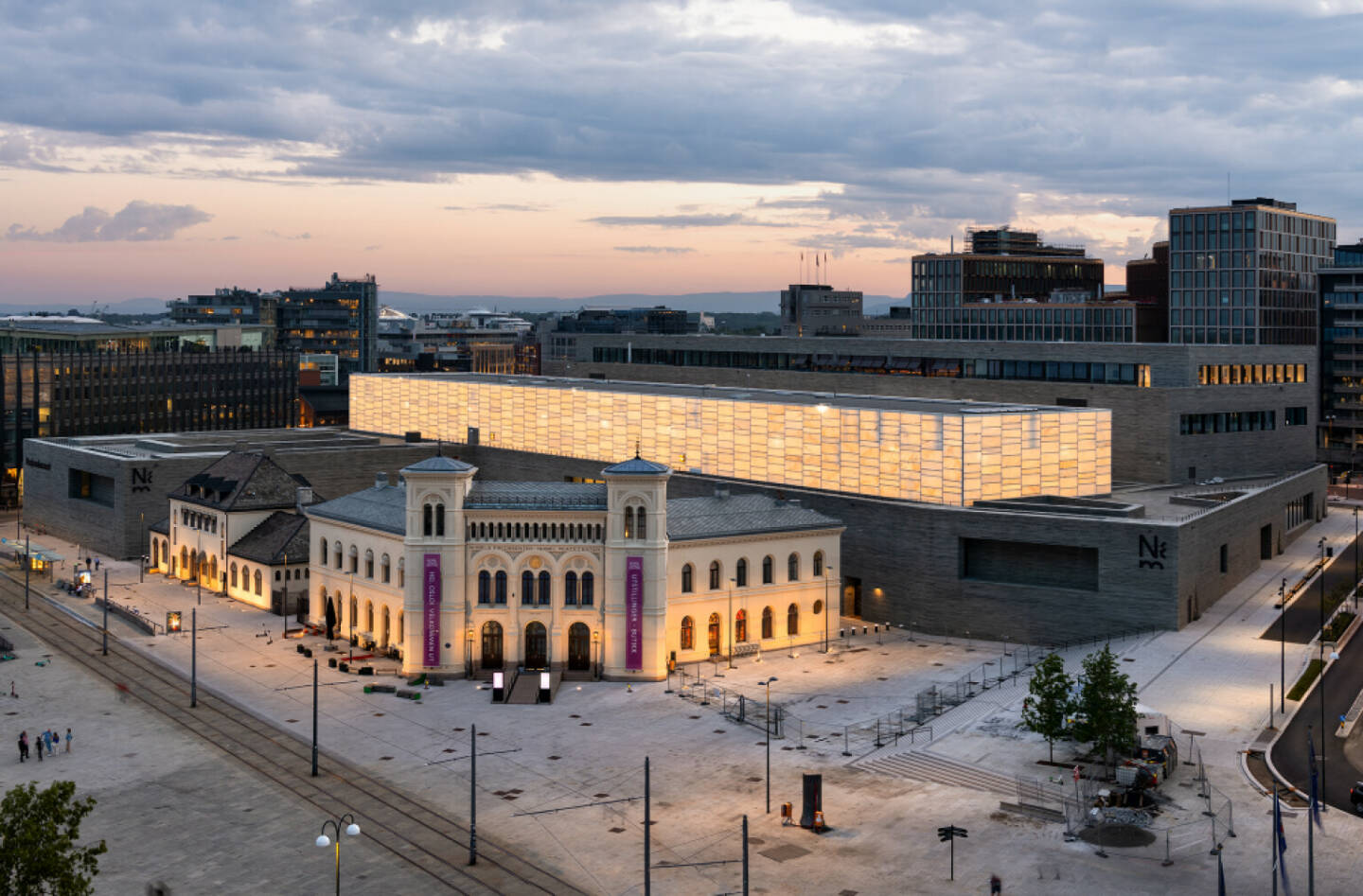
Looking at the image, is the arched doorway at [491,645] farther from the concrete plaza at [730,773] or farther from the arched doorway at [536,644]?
the concrete plaza at [730,773]

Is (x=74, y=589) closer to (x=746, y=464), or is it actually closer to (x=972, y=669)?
(x=746, y=464)

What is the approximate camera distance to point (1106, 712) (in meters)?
71.6

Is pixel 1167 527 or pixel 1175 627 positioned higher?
pixel 1167 527

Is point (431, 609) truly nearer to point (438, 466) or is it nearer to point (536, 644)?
point (536, 644)

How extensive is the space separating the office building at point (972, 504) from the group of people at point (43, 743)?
88.3 feet

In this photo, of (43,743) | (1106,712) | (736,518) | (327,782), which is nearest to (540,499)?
(736,518)

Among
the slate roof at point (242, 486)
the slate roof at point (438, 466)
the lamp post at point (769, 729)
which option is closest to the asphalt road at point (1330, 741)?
the lamp post at point (769, 729)

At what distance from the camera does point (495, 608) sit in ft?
319

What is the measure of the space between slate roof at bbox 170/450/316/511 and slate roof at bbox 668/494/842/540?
46.7m

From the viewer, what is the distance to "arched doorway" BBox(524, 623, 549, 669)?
9769 centimetres

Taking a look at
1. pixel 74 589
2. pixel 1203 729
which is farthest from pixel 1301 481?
pixel 74 589

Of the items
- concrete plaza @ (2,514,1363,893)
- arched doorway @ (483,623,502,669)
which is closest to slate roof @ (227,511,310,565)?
concrete plaza @ (2,514,1363,893)

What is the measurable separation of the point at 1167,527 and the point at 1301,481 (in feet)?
187

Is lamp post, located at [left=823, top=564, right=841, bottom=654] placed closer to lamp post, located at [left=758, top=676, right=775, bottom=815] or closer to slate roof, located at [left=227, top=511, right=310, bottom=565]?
lamp post, located at [left=758, top=676, right=775, bottom=815]
